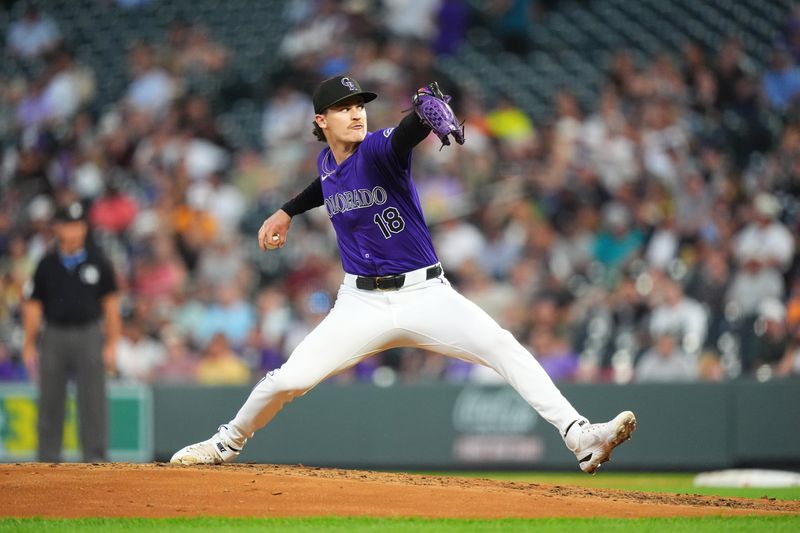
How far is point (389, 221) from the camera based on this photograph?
21.4ft

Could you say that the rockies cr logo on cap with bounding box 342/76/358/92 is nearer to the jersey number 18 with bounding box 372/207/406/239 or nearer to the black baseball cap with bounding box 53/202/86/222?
the jersey number 18 with bounding box 372/207/406/239

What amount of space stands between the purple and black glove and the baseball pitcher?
425 mm

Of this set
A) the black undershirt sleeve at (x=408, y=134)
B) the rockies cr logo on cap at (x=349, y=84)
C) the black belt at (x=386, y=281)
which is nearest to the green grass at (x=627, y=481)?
the black belt at (x=386, y=281)

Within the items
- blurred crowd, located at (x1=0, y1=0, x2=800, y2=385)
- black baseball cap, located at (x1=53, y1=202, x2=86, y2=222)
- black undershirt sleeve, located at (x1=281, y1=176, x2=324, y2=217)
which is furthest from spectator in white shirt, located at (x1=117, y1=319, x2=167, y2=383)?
black undershirt sleeve, located at (x1=281, y1=176, x2=324, y2=217)

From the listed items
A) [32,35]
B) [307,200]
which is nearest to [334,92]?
[307,200]

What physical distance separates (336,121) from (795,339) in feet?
22.7

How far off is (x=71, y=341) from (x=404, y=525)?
4894 mm

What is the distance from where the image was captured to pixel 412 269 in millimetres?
6527

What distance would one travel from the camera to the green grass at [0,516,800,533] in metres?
5.82

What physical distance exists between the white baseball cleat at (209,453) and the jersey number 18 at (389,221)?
150 cm

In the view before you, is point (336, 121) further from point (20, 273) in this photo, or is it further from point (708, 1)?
point (708, 1)

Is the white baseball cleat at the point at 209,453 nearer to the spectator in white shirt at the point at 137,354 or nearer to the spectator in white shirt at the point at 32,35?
the spectator in white shirt at the point at 137,354

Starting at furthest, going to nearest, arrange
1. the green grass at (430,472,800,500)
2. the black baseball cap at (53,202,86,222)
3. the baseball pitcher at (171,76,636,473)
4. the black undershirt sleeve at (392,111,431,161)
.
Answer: the black baseball cap at (53,202,86,222) → the green grass at (430,472,800,500) → the baseball pitcher at (171,76,636,473) → the black undershirt sleeve at (392,111,431,161)

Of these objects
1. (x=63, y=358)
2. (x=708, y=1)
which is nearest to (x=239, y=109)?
(x=708, y=1)
